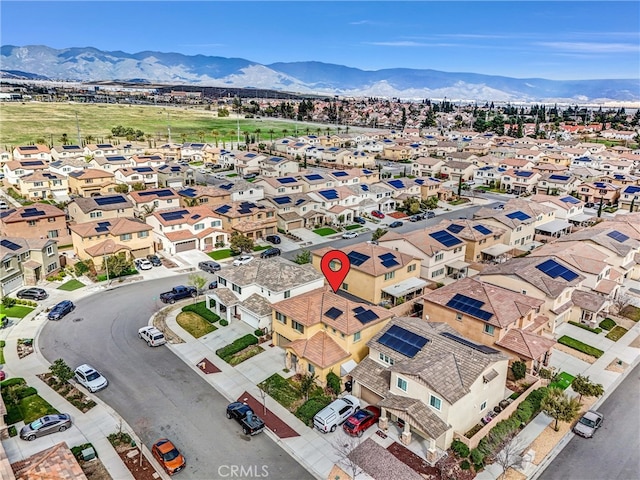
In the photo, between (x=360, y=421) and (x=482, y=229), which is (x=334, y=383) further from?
(x=482, y=229)

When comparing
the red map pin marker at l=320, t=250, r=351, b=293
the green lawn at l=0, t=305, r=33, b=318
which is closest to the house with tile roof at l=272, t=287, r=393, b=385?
the red map pin marker at l=320, t=250, r=351, b=293

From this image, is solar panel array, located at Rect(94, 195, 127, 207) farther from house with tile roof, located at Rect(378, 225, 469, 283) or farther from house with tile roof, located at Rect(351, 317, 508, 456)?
house with tile roof, located at Rect(351, 317, 508, 456)

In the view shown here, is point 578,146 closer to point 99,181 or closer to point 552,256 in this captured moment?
point 552,256

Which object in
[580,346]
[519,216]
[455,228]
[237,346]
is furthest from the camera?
[519,216]

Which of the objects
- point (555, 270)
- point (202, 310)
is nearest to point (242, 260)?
point (202, 310)

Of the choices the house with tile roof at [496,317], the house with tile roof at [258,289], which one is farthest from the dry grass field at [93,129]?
the house with tile roof at [496,317]
